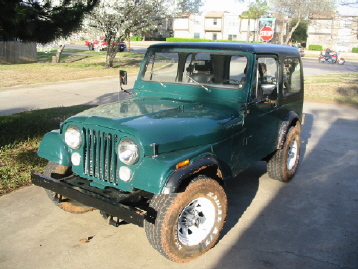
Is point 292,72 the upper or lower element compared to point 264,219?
upper

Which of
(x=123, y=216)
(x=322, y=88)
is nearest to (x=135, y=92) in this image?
(x=123, y=216)

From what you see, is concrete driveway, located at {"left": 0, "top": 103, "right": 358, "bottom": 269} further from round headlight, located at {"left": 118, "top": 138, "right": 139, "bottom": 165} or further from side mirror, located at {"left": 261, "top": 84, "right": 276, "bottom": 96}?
side mirror, located at {"left": 261, "top": 84, "right": 276, "bottom": 96}

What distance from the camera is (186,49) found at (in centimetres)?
474

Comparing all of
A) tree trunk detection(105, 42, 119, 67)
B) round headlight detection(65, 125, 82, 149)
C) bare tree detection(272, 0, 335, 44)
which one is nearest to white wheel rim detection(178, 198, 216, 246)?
round headlight detection(65, 125, 82, 149)

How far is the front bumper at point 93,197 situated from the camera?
310cm

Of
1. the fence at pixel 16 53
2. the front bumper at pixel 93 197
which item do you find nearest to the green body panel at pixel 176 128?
the front bumper at pixel 93 197

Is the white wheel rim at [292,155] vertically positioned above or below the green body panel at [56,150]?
below

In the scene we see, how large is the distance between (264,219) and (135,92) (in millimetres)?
2267

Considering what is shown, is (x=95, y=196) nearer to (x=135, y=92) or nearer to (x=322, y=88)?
(x=135, y=92)

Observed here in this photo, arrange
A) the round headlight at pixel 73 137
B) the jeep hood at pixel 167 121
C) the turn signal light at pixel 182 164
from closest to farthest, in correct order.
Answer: the turn signal light at pixel 182 164, the jeep hood at pixel 167 121, the round headlight at pixel 73 137

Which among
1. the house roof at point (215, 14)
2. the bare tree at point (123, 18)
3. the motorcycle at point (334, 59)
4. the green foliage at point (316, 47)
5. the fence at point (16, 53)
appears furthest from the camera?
the house roof at point (215, 14)

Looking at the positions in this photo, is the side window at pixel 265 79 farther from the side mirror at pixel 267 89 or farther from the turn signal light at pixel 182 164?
the turn signal light at pixel 182 164

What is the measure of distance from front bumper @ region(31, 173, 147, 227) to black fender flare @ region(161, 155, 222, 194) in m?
0.33

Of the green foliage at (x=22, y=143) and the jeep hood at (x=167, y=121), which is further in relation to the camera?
the green foliage at (x=22, y=143)
